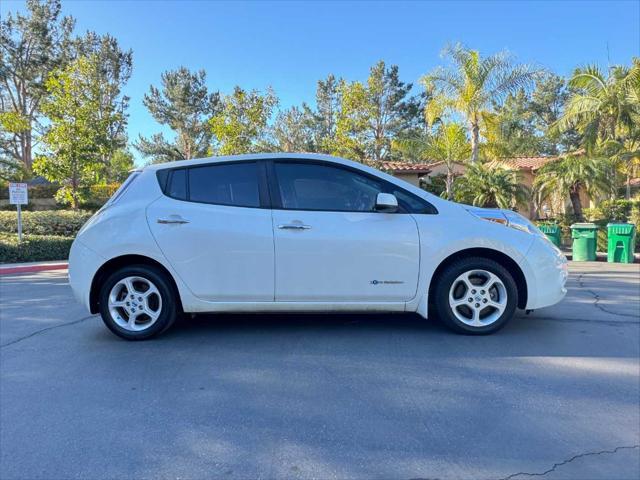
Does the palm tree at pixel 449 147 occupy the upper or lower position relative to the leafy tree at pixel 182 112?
lower

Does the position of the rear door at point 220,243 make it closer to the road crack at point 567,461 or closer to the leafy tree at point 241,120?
the road crack at point 567,461

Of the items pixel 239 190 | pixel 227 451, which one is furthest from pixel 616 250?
pixel 227 451

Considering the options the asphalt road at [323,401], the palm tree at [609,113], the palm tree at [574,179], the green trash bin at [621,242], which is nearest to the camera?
the asphalt road at [323,401]

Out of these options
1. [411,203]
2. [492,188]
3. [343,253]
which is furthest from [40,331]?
[492,188]

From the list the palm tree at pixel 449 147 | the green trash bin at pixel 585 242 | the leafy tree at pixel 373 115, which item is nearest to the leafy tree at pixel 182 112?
the leafy tree at pixel 373 115

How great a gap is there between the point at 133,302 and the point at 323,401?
2206 millimetres

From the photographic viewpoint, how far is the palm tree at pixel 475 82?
60.7 ft

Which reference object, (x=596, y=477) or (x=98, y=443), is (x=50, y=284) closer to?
(x=98, y=443)

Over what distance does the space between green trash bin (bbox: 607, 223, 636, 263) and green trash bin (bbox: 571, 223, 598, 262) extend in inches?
15.9

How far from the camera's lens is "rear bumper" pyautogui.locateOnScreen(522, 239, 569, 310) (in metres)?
4.16

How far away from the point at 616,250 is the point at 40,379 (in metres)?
13.3

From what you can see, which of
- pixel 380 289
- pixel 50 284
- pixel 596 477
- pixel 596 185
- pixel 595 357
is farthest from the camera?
pixel 596 185

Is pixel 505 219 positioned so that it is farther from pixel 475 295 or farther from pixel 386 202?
pixel 386 202

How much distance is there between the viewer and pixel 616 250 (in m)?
12.0
